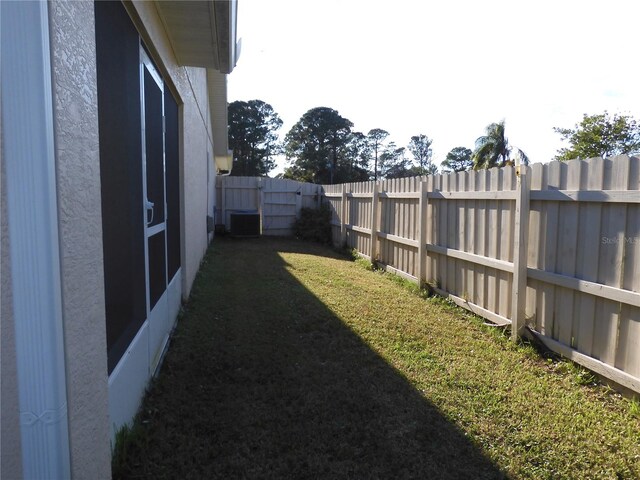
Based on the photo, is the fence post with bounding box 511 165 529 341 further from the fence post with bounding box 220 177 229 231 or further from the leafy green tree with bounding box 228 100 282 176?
the leafy green tree with bounding box 228 100 282 176

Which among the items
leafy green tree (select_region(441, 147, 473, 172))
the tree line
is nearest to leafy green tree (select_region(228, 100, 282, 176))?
the tree line

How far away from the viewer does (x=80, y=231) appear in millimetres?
1448

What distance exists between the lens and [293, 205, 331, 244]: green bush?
13008 millimetres

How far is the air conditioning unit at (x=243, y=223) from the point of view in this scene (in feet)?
45.5

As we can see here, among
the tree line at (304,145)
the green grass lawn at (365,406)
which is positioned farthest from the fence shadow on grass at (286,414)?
the tree line at (304,145)

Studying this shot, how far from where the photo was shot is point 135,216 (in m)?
2.68

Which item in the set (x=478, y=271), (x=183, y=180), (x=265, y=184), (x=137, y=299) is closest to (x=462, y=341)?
(x=478, y=271)

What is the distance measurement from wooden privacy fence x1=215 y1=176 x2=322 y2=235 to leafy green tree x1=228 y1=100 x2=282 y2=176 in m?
32.9

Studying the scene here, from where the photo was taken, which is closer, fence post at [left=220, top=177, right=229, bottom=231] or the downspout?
the downspout

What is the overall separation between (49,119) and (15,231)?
0.31 metres

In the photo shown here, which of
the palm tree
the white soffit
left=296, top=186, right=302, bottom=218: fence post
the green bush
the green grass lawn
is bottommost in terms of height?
the green grass lawn

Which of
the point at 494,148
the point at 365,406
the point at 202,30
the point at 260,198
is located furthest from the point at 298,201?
Result: the point at 494,148

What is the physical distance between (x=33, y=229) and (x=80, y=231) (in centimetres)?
35

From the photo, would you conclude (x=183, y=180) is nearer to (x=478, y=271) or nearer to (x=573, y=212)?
(x=478, y=271)
